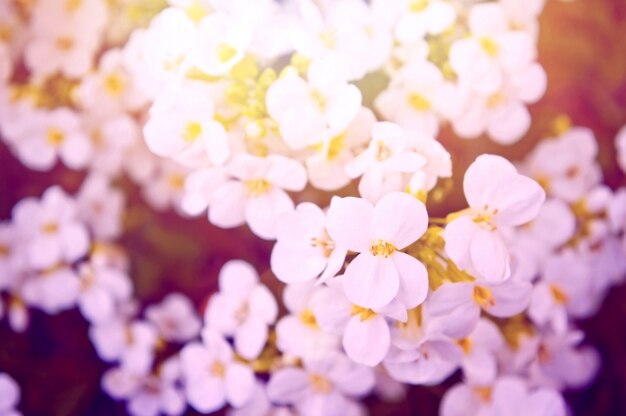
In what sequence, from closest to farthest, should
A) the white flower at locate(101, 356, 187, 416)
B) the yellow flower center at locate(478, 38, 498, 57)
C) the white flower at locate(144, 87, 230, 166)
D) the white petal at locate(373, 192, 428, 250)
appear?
the white petal at locate(373, 192, 428, 250), the white flower at locate(144, 87, 230, 166), the yellow flower center at locate(478, 38, 498, 57), the white flower at locate(101, 356, 187, 416)

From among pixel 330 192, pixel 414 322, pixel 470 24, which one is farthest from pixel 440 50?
pixel 414 322

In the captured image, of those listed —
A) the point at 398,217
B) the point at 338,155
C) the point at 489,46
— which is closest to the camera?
the point at 398,217

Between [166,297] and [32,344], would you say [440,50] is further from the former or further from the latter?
[32,344]

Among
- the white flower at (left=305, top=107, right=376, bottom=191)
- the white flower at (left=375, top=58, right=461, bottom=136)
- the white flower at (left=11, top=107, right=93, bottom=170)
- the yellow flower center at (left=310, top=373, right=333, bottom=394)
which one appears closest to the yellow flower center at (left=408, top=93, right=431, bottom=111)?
the white flower at (left=375, top=58, right=461, bottom=136)

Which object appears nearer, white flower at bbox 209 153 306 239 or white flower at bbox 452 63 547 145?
white flower at bbox 209 153 306 239

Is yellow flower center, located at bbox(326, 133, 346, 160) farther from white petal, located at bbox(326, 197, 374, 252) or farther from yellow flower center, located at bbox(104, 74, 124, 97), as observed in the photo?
yellow flower center, located at bbox(104, 74, 124, 97)

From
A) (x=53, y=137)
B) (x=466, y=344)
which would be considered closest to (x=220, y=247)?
(x=53, y=137)

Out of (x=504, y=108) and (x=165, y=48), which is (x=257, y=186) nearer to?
(x=165, y=48)
